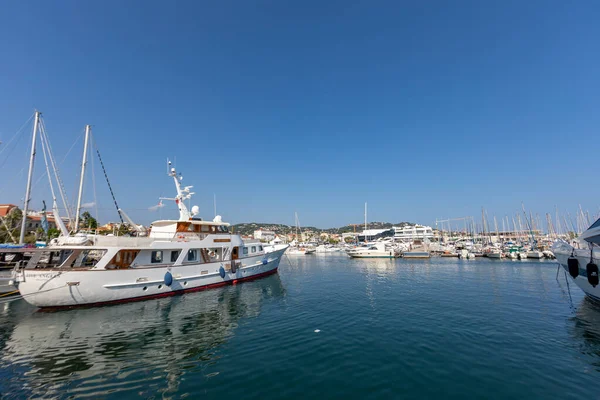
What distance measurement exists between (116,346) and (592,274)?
26.8 metres

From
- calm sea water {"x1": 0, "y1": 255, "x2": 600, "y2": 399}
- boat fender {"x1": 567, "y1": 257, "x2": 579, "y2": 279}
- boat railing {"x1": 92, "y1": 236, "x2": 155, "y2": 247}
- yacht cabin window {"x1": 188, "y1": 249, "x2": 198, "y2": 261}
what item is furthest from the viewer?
yacht cabin window {"x1": 188, "y1": 249, "x2": 198, "y2": 261}

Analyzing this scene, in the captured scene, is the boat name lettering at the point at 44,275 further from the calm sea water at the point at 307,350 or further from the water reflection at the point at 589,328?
the water reflection at the point at 589,328

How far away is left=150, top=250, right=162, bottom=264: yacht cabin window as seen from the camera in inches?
837

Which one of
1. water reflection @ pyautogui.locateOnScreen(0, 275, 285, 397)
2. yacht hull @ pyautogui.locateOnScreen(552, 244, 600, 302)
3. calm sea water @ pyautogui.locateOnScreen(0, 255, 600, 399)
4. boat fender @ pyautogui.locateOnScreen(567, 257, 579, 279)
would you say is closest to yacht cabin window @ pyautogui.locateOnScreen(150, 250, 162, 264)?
water reflection @ pyautogui.locateOnScreen(0, 275, 285, 397)

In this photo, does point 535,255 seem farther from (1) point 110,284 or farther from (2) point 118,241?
(1) point 110,284

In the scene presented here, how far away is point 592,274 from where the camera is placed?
15.5 meters

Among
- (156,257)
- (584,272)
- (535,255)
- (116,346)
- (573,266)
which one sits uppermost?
(156,257)

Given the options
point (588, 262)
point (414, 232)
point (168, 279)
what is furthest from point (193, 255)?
point (414, 232)

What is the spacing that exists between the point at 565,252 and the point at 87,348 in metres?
32.0

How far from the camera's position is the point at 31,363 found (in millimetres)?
9742

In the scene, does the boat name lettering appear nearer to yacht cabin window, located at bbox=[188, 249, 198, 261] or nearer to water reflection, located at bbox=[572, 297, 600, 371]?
yacht cabin window, located at bbox=[188, 249, 198, 261]

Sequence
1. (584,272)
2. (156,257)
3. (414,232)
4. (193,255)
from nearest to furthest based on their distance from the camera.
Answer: (584,272)
(156,257)
(193,255)
(414,232)

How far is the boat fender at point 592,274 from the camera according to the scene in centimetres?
1546

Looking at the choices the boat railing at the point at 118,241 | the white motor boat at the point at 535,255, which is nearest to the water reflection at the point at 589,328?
the boat railing at the point at 118,241
